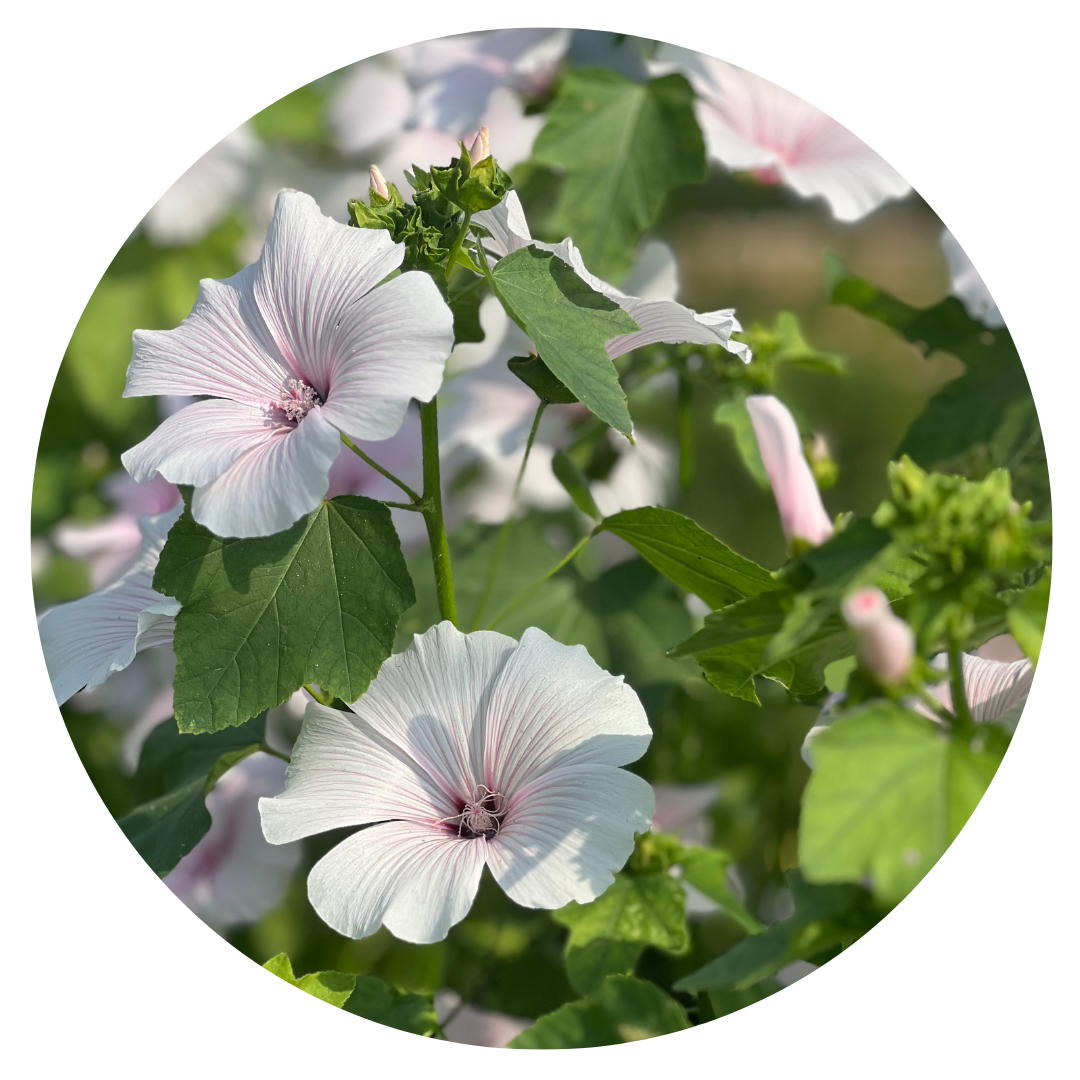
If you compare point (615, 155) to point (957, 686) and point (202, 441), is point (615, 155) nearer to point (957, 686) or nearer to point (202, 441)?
point (202, 441)

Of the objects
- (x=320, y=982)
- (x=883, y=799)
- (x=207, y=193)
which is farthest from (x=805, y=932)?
(x=207, y=193)

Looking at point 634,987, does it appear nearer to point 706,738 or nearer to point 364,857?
point 364,857

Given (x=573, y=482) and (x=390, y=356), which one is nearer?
(x=390, y=356)

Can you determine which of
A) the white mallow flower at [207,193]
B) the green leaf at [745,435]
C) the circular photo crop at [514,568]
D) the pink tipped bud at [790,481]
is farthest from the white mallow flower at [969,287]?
the white mallow flower at [207,193]

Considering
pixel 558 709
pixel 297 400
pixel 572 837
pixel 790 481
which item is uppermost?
pixel 297 400

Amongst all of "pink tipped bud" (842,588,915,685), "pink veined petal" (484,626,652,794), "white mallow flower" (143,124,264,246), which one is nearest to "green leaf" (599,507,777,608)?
"pink veined petal" (484,626,652,794)

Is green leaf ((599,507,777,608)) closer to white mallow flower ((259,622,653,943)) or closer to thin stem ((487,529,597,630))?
thin stem ((487,529,597,630))
